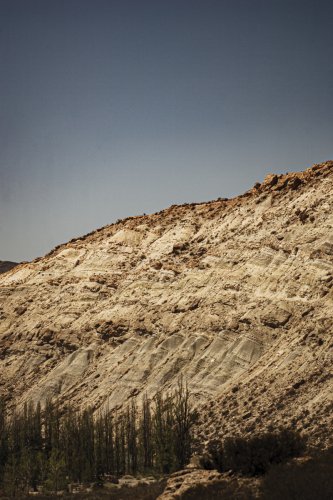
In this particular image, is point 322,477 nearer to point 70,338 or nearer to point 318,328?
point 318,328

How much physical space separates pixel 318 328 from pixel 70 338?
24185 millimetres

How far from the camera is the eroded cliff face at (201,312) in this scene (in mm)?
52156

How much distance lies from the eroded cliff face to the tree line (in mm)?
1828

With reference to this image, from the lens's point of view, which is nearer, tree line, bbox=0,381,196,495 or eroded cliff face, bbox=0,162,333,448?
tree line, bbox=0,381,196,495

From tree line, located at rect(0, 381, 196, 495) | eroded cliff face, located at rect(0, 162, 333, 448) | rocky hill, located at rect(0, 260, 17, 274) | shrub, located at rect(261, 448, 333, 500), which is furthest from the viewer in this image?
rocky hill, located at rect(0, 260, 17, 274)

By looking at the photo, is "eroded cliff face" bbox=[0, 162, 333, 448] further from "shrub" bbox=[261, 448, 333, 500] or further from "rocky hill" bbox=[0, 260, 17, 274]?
"rocky hill" bbox=[0, 260, 17, 274]

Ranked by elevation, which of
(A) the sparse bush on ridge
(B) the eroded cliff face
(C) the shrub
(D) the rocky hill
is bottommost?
(C) the shrub

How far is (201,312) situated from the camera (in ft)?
202

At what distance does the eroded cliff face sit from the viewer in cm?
5216

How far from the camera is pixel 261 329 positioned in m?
56.9

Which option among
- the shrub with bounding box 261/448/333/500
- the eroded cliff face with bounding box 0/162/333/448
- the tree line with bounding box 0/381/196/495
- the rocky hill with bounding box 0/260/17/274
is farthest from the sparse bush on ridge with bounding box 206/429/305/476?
the rocky hill with bounding box 0/260/17/274

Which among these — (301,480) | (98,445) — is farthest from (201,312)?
(301,480)

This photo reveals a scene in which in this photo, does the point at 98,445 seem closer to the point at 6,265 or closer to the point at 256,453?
the point at 256,453

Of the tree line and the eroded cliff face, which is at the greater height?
the eroded cliff face
